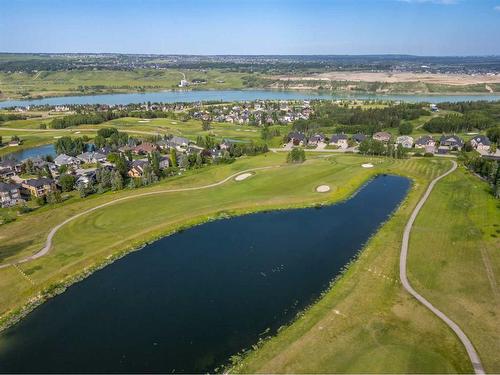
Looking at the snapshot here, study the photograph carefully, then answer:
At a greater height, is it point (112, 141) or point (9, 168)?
point (112, 141)

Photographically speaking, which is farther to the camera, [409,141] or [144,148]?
[409,141]

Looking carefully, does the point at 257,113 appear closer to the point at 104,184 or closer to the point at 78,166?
the point at 78,166

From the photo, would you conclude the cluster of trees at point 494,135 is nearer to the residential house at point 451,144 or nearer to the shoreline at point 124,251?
the residential house at point 451,144

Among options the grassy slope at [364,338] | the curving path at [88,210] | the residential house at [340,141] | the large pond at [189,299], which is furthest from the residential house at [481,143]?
the grassy slope at [364,338]

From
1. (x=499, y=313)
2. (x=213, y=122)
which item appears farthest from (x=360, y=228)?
(x=213, y=122)

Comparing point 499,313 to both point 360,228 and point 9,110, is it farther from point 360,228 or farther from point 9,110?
point 9,110

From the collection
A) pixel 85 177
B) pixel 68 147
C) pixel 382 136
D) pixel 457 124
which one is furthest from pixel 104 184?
pixel 457 124
